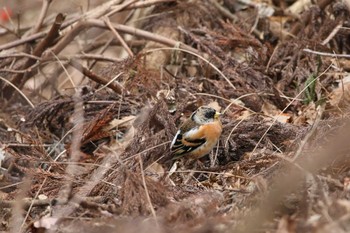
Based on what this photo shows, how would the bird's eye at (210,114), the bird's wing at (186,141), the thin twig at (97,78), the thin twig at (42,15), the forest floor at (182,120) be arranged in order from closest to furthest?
the forest floor at (182,120) → the bird's wing at (186,141) → the bird's eye at (210,114) → the thin twig at (97,78) → the thin twig at (42,15)

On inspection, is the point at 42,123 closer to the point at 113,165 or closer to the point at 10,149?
the point at 10,149

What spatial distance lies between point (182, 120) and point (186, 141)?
0.55m

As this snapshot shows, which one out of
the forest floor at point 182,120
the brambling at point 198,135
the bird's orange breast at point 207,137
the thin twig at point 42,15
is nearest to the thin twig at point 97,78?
the forest floor at point 182,120

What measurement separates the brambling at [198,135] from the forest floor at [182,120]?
0.29ft

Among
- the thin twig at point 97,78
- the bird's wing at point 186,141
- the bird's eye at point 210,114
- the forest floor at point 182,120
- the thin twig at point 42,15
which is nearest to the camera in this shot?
the forest floor at point 182,120

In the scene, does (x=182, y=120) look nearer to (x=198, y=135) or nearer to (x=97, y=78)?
(x=198, y=135)

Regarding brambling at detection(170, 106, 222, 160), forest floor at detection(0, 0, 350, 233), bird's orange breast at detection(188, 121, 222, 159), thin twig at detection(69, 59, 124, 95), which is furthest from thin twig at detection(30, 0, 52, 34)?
bird's orange breast at detection(188, 121, 222, 159)

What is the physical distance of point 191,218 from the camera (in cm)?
340

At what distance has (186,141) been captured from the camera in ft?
16.4

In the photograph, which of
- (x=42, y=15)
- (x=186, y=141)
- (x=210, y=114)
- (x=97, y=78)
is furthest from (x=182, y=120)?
(x=42, y=15)

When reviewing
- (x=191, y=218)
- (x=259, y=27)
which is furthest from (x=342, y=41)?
(x=191, y=218)

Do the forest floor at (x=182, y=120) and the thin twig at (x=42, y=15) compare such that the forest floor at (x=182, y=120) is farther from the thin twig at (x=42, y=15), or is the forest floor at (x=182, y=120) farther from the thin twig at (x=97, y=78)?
the thin twig at (x=42, y=15)

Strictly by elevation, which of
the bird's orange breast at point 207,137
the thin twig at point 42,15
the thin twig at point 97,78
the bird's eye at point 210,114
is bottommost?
the bird's orange breast at point 207,137

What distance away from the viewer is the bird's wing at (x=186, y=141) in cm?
493
